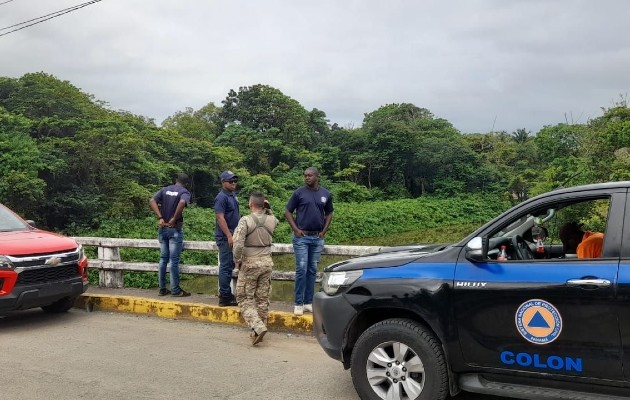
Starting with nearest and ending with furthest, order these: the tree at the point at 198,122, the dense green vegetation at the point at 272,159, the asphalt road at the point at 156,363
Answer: the asphalt road at the point at 156,363 < the dense green vegetation at the point at 272,159 < the tree at the point at 198,122

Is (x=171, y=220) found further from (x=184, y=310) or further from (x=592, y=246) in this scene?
(x=592, y=246)

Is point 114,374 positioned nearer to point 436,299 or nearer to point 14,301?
point 14,301

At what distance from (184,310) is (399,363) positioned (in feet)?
14.1

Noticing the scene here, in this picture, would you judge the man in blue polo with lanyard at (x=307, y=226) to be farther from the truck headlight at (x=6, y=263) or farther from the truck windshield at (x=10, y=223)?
the truck windshield at (x=10, y=223)

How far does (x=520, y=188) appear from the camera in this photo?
47.0 meters

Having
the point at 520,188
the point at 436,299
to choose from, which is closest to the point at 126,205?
the point at 436,299

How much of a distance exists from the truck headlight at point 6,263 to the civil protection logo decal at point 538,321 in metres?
5.82

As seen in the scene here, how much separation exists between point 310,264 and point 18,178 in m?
16.5

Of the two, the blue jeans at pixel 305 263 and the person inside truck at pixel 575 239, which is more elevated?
the person inside truck at pixel 575 239

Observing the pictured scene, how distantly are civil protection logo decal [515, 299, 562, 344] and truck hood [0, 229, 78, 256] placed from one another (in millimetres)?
5820

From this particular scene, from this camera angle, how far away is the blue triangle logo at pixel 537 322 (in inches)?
147

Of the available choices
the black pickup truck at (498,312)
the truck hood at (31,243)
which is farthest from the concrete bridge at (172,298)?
the black pickup truck at (498,312)

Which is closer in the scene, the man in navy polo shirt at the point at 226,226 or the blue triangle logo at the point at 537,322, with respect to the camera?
the blue triangle logo at the point at 537,322

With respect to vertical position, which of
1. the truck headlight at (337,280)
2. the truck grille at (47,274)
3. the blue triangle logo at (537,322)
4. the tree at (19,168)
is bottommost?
the truck grille at (47,274)
